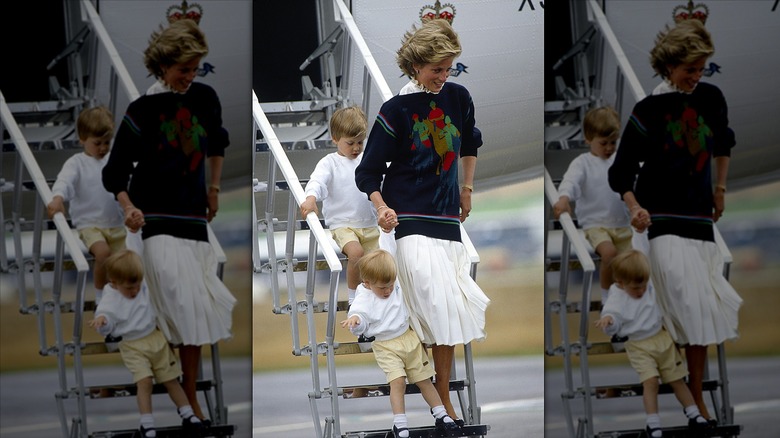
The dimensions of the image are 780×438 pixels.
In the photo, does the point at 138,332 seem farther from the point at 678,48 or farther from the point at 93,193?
the point at 678,48

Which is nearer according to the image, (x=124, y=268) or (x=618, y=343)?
(x=124, y=268)

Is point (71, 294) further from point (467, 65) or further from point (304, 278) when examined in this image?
point (467, 65)

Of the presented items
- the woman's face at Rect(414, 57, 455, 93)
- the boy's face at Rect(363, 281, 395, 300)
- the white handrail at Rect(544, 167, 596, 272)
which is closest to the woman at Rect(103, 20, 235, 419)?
the boy's face at Rect(363, 281, 395, 300)

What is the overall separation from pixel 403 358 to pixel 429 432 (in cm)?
Answer: 33

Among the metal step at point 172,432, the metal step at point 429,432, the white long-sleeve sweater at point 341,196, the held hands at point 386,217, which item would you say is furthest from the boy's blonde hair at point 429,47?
the metal step at point 172,432

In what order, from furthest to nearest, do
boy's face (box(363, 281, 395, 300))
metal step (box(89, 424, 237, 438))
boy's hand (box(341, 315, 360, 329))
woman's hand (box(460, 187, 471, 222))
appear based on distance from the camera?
woman's hand (box(460, 187, 471, 222)), metal step (box(89, 424, 237, 438)), boy's face (box(363, 281, 395, 300)), boy's hand (box(341, 315, 360, 329))

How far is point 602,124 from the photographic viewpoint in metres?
4.39

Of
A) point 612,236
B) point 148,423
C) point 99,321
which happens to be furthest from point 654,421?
point 99,321

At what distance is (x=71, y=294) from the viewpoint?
4094 mm

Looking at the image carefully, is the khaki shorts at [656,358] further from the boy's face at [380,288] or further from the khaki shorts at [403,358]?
the boy's face at [380,288]

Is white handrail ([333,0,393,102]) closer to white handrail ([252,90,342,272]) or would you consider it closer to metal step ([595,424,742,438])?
white handrail ([252,90,342,272])

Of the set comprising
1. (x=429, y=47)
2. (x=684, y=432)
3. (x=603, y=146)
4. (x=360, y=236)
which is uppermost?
(x=429, y=47)

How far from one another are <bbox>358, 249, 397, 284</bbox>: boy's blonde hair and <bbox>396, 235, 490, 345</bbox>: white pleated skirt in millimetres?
132

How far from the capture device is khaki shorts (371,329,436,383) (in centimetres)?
407
